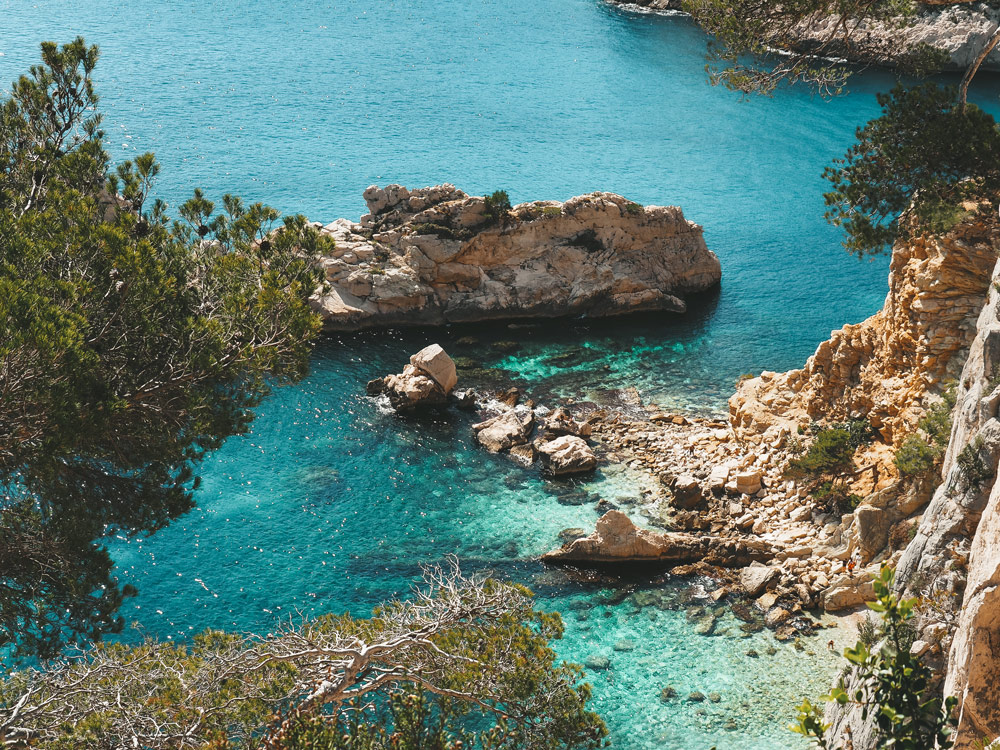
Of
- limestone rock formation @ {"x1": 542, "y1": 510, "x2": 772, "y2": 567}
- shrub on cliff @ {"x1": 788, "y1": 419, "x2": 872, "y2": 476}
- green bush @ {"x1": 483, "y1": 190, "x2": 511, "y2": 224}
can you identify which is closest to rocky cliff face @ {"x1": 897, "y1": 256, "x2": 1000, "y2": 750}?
shrub on cliff @ {"x1": 788, "y1": 419, "x2": 872, "y2": 476}

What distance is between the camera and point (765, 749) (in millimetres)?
18609

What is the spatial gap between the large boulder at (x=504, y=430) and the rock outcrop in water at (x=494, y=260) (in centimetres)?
986

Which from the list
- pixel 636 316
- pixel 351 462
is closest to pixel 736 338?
pixel 636 316

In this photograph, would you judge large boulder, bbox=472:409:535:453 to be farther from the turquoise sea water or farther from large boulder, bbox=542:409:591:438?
large boulder, bbox=542:409:591:438

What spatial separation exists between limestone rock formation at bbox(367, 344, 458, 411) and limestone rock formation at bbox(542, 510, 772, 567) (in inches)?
406

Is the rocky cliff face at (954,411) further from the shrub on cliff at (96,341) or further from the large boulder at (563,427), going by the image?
the shrub on cliff at (96,341)

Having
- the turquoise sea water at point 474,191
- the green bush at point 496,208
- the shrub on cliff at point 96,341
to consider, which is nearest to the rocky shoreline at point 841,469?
the turquoise sea water at point 474,191

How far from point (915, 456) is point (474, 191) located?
3679 centimetres

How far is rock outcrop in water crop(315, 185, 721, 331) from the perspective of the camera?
4056 centimetres

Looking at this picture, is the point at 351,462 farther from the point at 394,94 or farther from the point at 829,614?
the point at 394,94

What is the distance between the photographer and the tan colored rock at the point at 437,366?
33969 millimetres

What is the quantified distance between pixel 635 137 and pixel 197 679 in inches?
2334

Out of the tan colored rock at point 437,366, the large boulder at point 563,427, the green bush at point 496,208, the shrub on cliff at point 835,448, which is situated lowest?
the large boulder at point 563,427

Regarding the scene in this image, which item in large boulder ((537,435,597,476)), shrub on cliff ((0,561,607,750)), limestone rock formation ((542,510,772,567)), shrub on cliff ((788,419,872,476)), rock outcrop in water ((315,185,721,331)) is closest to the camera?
shrub on cliff ((0,561,607,750))
